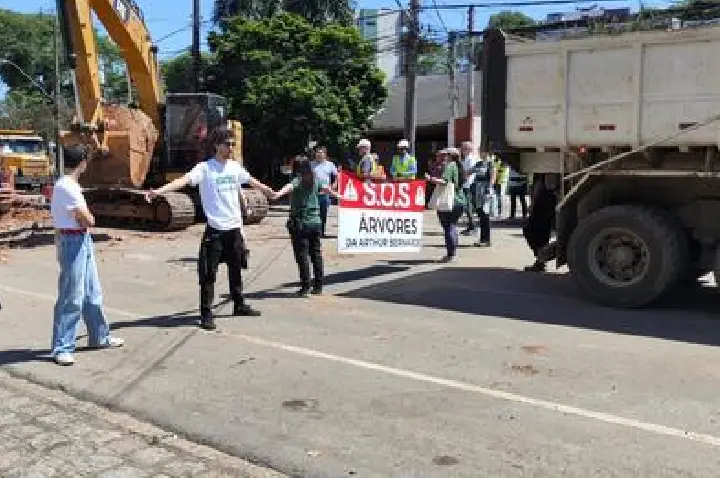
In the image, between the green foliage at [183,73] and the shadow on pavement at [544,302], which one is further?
the green foliage at [183,73]

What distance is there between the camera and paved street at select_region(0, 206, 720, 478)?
537cm

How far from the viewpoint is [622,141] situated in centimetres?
970

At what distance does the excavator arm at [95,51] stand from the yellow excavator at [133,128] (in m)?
0.02

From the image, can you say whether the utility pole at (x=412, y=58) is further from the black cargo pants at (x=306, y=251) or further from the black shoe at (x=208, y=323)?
the black shoe at (x=208, y=323)

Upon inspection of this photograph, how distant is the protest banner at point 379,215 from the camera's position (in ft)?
40.3

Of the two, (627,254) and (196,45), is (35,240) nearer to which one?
(627,254)

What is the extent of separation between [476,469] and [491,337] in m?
3.40

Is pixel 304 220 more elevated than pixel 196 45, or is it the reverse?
pixel 196 45

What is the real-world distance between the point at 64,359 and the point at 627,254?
5618mm

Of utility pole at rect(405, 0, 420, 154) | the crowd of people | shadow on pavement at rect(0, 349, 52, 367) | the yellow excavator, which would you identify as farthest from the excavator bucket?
shadow on pavement at rect(0, 349, 52, 367)

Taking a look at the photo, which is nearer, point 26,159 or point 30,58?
point 26,159

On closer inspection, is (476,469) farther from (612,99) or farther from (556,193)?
(556,193)

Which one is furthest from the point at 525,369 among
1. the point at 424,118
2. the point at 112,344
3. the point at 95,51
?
the point at 424,118

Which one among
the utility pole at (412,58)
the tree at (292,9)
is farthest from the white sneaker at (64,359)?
the tree at (292,9)
